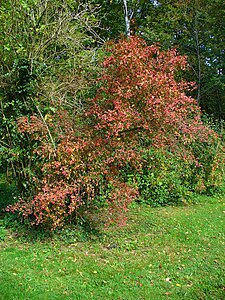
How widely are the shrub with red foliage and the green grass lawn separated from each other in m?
0.49

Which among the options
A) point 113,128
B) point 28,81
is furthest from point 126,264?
point 28,81

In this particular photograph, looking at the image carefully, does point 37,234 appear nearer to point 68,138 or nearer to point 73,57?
point 68,138

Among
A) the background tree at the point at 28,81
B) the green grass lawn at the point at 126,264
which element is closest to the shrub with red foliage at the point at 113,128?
the background tree at the point at 28,81

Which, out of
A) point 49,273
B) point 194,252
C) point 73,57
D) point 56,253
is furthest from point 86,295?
point 73,57

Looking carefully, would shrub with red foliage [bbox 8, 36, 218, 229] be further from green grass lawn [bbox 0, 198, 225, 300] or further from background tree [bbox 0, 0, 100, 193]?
green grass lawn [bbox 0, 198, 225, 300]

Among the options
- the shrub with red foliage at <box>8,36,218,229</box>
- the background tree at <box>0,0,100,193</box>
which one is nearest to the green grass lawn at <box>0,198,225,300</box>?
the shrub with red foliage at <box>8,36,218,229</box>

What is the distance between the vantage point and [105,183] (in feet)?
14.4

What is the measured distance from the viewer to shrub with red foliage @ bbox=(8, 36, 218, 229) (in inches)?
152

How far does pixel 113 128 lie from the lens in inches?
149

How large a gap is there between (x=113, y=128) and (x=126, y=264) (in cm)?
160

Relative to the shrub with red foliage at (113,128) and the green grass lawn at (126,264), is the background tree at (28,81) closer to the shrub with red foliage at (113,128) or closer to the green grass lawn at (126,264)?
the shrub with red foliage at (113,128)

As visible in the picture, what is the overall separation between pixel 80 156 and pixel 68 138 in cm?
28

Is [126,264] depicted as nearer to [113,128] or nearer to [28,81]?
[113,128]

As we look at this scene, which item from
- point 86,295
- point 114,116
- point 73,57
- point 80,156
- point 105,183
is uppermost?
point 73,57
